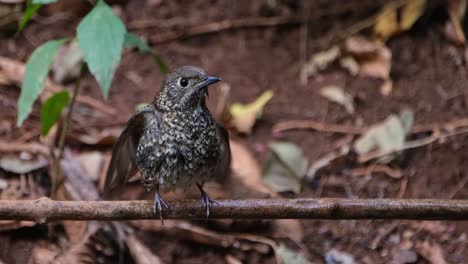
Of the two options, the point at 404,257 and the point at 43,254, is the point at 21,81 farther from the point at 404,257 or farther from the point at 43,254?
the point at 404,257

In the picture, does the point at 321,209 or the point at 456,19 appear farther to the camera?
the point at 456,19

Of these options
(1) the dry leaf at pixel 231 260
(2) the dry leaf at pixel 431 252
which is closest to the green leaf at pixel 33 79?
(1) the dry leaf at pixel 231 260

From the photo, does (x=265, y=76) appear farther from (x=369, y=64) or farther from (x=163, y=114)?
(x=163, y=114)

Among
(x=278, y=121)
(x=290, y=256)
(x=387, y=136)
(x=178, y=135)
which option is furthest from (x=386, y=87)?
(x=178, y=135)

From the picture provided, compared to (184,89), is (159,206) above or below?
below

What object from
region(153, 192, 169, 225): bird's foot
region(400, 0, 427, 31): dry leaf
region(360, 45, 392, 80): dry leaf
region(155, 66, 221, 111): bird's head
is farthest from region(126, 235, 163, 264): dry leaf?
region(400, 0, 427, 31): dry leaf

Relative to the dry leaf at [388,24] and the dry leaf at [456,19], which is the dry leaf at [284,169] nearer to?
the dry leaf at [388,24]

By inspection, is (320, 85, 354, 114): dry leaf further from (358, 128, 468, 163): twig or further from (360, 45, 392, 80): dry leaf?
(358, 128, 468, 163): twig
